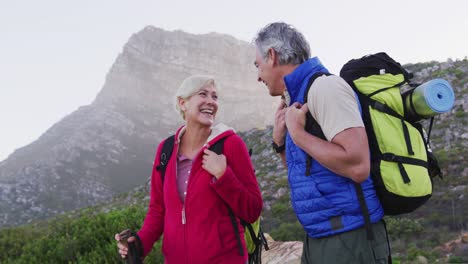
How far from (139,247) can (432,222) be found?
9230mm

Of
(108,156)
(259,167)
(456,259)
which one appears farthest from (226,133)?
(108,156)

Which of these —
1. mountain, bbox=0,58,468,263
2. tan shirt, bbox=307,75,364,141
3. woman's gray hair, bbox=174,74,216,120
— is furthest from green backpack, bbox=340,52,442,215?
mountain, bbox=0,58,468,263

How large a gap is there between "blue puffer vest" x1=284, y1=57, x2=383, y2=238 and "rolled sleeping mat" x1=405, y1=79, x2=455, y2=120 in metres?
0.37

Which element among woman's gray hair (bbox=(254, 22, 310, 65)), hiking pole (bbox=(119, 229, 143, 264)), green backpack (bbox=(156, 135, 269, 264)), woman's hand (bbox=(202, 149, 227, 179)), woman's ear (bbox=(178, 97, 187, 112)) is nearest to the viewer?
woman's gray hair (bbox=(254, 22, 310, 65))

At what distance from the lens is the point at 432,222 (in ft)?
32.2

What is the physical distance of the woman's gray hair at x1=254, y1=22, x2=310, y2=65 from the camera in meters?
2.04

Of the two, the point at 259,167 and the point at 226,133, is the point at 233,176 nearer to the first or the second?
the point at 226,133

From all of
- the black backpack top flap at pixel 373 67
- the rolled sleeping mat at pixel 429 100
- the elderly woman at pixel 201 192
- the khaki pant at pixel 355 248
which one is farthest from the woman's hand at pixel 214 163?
the rolled sleeping mat at pixel 429 100

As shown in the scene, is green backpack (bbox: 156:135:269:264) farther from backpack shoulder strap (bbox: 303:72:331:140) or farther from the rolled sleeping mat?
the rolled sleeping mat

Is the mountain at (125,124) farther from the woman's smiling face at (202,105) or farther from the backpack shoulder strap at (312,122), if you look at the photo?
the backpack shoulder strap at (312,122)

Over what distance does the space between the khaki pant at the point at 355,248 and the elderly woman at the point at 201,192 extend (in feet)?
2.38

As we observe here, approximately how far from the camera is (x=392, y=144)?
5.63 feet

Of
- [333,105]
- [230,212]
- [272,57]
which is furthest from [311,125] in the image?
[230,212]

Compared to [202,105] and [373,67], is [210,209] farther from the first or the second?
[373,67]
